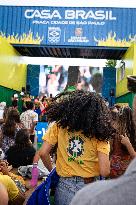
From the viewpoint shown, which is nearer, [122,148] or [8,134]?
[122,148]

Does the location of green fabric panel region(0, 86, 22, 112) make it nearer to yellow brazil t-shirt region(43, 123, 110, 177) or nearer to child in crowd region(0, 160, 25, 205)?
child in crowd region(0, 160, 25, 205)

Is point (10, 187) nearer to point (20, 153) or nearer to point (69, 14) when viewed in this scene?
point (20, 153)

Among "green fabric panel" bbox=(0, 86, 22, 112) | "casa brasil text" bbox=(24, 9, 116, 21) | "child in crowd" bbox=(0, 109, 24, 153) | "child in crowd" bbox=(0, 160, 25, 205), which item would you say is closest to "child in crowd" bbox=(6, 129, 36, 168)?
"child in crowd" bbox=(0, 109, 24, 153)

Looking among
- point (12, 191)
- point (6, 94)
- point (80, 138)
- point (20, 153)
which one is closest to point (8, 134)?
point (20, 153)

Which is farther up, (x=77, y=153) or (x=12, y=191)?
(x=77, y=153)

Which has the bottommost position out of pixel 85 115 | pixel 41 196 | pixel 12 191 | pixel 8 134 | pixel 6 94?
pixel 6 94

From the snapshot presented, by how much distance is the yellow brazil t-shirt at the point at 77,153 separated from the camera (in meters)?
2.54

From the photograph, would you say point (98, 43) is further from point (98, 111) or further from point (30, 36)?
point (98, 111)

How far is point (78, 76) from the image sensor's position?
A: 25250mm

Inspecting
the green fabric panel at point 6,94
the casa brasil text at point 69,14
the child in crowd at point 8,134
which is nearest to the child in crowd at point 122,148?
the child in crowd at point 8,134

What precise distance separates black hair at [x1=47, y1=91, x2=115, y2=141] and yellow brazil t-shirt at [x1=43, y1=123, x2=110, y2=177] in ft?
0.16

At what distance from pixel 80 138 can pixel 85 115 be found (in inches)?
6.4

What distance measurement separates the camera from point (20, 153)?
5930 mm

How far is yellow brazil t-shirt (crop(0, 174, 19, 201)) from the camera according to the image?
3.81 meters
